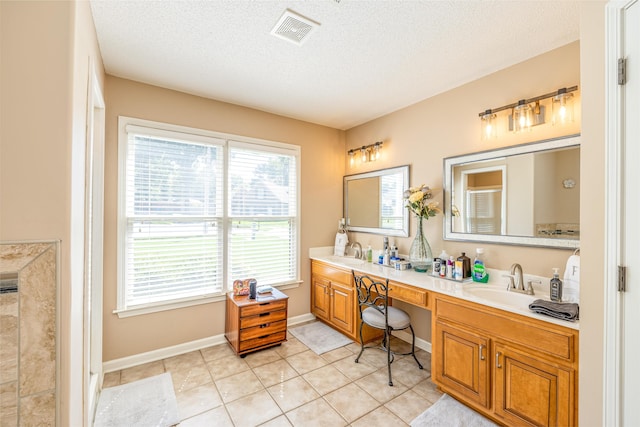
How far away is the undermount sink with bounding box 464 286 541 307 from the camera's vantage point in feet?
6.62

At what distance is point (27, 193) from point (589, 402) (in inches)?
104

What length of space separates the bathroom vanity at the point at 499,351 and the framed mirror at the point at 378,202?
0.84m

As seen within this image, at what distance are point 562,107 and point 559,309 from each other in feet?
4.71

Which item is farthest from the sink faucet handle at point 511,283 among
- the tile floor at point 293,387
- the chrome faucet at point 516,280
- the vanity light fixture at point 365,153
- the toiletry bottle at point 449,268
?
the vanity light fixture at point 365,153

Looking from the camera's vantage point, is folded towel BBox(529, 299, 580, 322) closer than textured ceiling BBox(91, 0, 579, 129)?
Yes

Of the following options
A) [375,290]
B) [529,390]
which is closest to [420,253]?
[375,290]

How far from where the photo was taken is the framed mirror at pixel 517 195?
1976mm

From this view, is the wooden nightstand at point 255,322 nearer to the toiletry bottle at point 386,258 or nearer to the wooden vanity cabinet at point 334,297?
the wooden vanity cabinet at point 334,297

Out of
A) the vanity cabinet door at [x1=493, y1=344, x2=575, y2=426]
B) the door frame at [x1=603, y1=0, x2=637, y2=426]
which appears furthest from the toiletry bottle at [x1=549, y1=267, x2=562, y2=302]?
the door frame at [x1=603, y1=0, x2=637, y2=426]

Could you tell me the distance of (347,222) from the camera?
13.0 ft

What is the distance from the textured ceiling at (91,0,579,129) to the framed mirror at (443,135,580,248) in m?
0.77

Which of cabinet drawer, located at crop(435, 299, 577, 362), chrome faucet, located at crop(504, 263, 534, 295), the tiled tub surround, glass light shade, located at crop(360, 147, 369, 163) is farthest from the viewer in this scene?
glass light shade, located at crop(360, 147, 369, 163)

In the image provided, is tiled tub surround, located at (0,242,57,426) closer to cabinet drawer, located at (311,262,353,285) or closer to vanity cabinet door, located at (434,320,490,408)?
vanity cabinet door, located at (434,320,490,408)

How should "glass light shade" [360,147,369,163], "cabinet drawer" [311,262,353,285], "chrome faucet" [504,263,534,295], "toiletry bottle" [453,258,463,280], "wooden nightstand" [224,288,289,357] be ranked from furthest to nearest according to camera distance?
"glass light shade" [360,147,369,163] < "cabinet drawer" [311,262,353,285] < "wooden nightstand" [224,288,289,357] < "toiletry bottle" [453,258,463,280] < "chrome faucet" [504,263,534,295]
